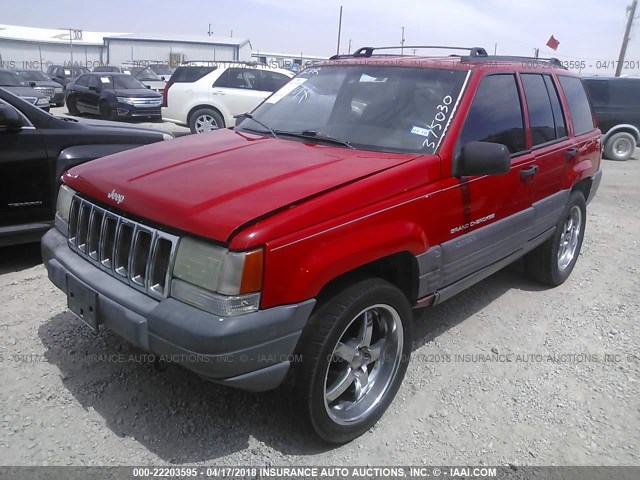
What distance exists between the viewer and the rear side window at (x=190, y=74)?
39.9ft

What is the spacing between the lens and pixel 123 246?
2.51 metres

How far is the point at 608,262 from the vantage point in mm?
5422

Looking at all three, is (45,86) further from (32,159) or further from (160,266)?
(160,266)

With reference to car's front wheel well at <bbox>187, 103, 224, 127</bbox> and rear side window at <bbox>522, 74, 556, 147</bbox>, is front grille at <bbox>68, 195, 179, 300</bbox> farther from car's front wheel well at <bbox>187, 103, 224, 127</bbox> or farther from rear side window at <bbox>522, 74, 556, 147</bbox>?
car's front wheel well at <bbox>187, 103, 224, 127</bbox>

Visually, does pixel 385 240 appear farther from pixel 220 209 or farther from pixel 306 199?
pixel 220 209

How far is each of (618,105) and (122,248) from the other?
13.3 metres

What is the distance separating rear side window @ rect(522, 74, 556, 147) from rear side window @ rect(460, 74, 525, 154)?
0.19 meters

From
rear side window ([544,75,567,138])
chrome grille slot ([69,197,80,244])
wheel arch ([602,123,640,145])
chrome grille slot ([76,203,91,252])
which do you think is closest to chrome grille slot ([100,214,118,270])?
chrome grille slot ([76,203,91,252])

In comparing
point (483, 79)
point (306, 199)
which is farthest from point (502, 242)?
point (306, 199)

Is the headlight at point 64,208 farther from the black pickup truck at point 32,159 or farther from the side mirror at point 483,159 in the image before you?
the side mirror at point 483,159

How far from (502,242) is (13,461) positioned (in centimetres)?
305

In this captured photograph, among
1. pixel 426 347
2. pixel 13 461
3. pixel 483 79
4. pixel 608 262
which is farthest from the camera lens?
pixel 608 262

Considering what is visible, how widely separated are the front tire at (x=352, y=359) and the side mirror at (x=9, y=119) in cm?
328

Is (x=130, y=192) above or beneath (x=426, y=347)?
above
